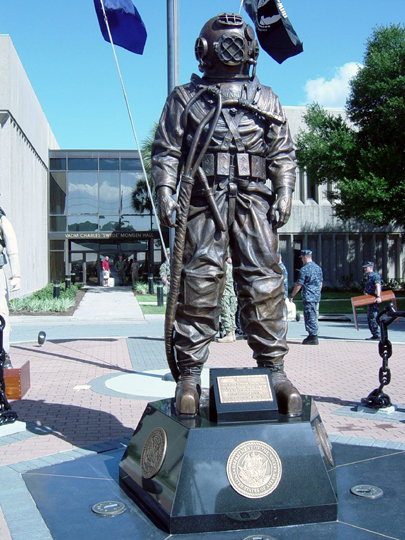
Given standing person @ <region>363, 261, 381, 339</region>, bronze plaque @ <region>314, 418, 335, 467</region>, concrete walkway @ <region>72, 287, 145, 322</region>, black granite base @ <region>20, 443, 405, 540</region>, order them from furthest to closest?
concrete walkway @ <region>72, 287, 145, 322</region>, standing person @ <region>363, 261, 381, 339</region>, bronze plaque @ <region>314, 418, 335, 467</region>, black granite base @ <region>20, 443, 405, 540</region>

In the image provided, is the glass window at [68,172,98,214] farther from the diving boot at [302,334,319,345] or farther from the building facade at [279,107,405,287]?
the diving boot at [302,334,319,345]

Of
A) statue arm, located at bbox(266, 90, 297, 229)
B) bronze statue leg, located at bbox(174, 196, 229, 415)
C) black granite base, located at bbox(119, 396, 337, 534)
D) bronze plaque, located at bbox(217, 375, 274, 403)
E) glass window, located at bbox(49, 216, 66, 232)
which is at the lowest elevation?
black granite base, located at bbox(119, 396, 337, 534)

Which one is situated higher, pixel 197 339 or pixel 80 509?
pixel 197 339

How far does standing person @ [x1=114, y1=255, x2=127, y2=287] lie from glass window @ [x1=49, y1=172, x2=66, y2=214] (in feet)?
13.7

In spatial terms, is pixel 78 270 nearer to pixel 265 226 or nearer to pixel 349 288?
pixel 349 288

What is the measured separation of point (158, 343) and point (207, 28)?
831 centimetres

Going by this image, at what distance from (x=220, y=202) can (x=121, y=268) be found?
28838mm

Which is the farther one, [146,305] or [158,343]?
[146,305]

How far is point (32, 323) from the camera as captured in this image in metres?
16.1

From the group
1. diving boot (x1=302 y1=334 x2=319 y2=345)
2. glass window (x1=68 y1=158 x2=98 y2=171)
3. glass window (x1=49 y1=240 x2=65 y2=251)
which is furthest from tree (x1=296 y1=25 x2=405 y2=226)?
glass window (x1=49 y1=240 x2=65 y2=251)

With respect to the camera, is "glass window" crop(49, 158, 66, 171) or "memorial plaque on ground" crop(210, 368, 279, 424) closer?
"memorial plaque on ground" crop(210, 368, 279, 424)

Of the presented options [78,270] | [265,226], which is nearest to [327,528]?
[265,226]

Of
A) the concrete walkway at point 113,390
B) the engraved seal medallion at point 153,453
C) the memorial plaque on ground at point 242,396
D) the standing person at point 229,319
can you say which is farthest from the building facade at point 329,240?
the engraved seal medallion at point 153,453

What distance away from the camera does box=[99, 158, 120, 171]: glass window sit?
Result: 3138 centimetres
